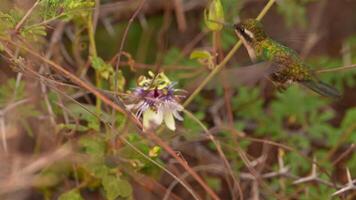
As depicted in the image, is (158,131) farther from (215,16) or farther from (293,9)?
(293,9)

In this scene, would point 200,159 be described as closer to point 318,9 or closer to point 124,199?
point 124,199

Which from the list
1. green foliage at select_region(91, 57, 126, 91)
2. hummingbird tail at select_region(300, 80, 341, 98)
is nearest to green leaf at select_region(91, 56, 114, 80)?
green foliage at select_region(91, 57, 126, 91)

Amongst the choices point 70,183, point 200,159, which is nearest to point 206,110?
point 200,159

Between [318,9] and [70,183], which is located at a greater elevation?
[318,9]

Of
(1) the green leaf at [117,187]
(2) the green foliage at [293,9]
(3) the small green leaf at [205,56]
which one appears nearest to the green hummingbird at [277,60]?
(3) the small green leaf at [205,56]

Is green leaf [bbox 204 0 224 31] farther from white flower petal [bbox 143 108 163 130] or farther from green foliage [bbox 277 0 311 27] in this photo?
green foliage [bbox 277 0 311 27]

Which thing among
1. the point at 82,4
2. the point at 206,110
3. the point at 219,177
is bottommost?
the point at 219,177

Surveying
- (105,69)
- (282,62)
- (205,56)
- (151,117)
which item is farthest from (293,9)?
(151,117)
